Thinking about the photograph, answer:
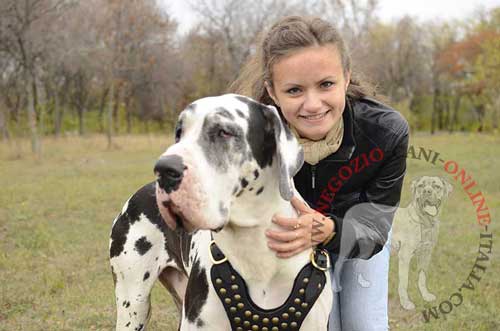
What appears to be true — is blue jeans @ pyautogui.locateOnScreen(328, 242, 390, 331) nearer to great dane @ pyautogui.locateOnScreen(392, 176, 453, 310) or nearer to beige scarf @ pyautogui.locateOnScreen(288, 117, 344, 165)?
beige scarf @ pyautogui.locateOnScreen(288, 117, 344, 165)

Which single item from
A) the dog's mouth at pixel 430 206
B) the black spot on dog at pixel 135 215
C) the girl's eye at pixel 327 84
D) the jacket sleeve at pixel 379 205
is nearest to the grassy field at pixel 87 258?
the dog's mouth at pixel 430 206

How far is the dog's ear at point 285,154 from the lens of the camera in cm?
235

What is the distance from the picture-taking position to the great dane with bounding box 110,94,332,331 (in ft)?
6.72

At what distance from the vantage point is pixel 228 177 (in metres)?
2.21

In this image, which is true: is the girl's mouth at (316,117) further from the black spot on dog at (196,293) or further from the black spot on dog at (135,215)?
the black spot on dog at (135,215)

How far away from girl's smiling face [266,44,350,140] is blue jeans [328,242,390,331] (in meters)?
0.92

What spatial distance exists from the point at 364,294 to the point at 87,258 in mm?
4747

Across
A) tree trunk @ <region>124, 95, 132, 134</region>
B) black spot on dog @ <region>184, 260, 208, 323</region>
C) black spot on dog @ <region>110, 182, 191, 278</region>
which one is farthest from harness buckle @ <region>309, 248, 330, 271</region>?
tree trunk @ <region>124, 95, 132, 134</region>

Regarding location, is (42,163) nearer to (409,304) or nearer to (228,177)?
(409,304)

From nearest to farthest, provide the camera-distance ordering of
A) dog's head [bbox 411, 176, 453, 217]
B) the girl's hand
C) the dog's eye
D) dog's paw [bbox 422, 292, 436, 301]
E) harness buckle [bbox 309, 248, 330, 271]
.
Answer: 1. the dog's eye
2. the girl's hand
3. harness buckle [bbox 309, 248, 330, 271]
4. dog's head [bbox 411, 176, 453, 217]
5. dog's paw [bbox 422, 292, 436, 301]

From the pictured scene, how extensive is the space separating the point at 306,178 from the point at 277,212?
2.09 ft

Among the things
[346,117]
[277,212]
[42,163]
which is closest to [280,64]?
[346,117]

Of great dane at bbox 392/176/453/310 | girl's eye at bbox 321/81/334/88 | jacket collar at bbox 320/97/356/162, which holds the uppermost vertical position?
girl's eye at bbox 321/81/334/88

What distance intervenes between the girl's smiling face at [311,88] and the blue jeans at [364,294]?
3.02 ft
